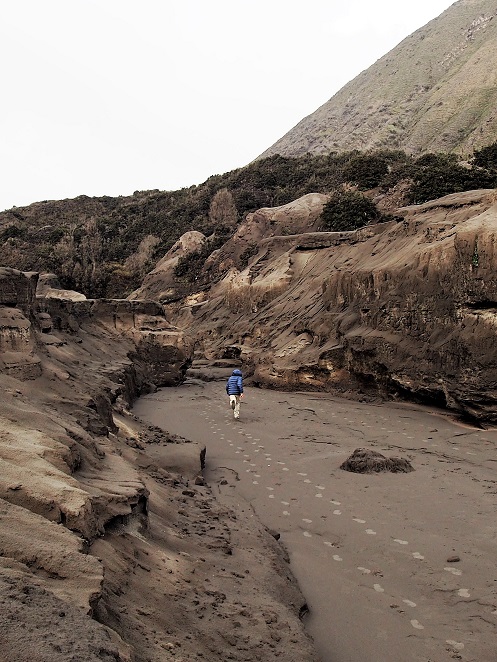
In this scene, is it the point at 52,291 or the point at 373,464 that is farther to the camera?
the point at 52,291

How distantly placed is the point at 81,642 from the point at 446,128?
60236 millimetres

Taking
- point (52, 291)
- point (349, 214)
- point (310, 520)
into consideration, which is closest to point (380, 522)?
point (310, 520)

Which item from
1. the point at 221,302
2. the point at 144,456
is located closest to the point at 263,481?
the point at 144,456

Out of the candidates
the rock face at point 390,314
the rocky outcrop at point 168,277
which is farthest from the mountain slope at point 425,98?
the rock face at point 390,314

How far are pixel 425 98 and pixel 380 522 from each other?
7028cm

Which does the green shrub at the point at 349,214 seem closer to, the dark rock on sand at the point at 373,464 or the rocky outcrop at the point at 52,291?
the rocky outcrop at the point at 52,291

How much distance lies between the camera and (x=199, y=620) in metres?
3.29

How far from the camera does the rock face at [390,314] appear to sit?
1059cm

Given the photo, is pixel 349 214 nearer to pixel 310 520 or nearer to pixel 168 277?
pixel 168 277

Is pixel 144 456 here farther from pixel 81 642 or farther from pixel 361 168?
pixel 361 168

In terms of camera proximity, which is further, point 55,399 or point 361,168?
point 361,168

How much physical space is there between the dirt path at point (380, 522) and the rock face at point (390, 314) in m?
1.19

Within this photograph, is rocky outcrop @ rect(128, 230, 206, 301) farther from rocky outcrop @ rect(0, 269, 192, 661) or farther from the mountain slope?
the mountain slope

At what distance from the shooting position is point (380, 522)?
563cm
